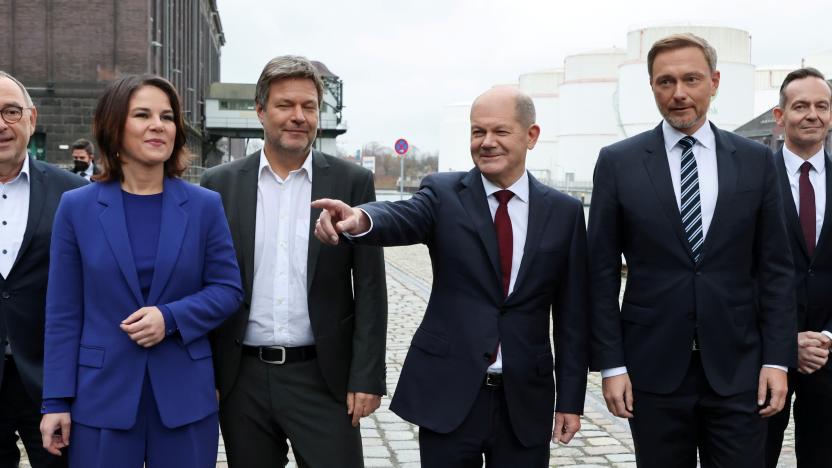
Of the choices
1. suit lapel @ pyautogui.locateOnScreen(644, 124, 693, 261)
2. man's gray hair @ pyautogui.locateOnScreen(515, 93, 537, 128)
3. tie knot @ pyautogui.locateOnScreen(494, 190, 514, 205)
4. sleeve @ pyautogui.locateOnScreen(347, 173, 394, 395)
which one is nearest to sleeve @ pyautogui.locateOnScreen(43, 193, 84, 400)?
sleeve @ pyautogui.locateOnScreen(347, 173, 394, 395)

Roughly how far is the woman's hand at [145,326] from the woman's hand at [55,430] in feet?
1.36

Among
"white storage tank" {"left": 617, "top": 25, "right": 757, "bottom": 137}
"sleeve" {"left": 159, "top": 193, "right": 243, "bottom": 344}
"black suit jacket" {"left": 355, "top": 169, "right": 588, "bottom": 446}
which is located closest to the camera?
"sleeve" {"left": 159, "top": 193, "right": 243, "bottom": 344}

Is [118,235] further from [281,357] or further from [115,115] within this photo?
[281,357]

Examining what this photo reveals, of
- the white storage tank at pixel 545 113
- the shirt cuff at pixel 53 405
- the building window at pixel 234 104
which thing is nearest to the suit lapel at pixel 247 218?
the shirt cuff at pixel 53 405

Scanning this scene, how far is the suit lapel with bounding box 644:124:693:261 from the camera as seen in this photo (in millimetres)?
3641

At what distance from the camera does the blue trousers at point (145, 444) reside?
3.34m

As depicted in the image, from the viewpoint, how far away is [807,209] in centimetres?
441

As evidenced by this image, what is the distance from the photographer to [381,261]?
3965mm

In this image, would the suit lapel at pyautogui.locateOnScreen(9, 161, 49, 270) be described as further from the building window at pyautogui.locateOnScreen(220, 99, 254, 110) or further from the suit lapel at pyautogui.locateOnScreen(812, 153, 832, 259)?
the building window at pyautogui.locateOnScreen(220, 99, 254, 110)

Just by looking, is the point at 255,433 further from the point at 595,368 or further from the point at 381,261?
the point at 595,368

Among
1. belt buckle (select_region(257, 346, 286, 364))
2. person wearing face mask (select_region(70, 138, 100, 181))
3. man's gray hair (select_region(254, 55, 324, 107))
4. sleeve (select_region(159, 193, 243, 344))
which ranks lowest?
belt buckle (select_region(257, 346, 286, 364))

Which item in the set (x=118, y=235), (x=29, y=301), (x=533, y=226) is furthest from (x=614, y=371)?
(x=29, y=301)

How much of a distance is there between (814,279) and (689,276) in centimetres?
107

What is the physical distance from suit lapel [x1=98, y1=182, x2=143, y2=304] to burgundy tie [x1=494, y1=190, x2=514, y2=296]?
56.6 inches
